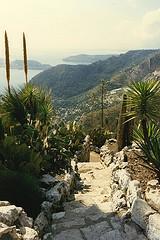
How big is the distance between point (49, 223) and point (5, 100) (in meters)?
5.62

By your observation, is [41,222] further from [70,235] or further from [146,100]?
[146,100]

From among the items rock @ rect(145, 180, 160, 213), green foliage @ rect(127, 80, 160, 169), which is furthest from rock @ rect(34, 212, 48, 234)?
green foliage @ rect(127, 80, 160, 169)

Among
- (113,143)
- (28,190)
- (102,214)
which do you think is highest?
(28,190)

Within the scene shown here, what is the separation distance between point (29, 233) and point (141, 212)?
2017 mm

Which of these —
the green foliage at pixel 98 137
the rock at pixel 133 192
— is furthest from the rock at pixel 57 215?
the green foliage at pixel 98 137

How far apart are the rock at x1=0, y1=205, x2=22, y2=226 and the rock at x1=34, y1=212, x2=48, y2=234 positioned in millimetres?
477

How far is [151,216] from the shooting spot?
6.59 metres

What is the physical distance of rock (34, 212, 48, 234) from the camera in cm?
650

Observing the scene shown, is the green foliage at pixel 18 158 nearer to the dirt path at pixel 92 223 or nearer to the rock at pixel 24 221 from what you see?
the dirt path at pixel 92 223

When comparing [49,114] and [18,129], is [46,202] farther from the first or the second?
[49,114]

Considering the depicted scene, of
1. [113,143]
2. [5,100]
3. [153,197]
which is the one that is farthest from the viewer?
[113,143]

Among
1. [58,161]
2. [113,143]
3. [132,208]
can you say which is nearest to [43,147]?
[58,161]

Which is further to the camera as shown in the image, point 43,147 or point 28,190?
point 43,147

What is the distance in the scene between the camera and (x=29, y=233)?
569cm
